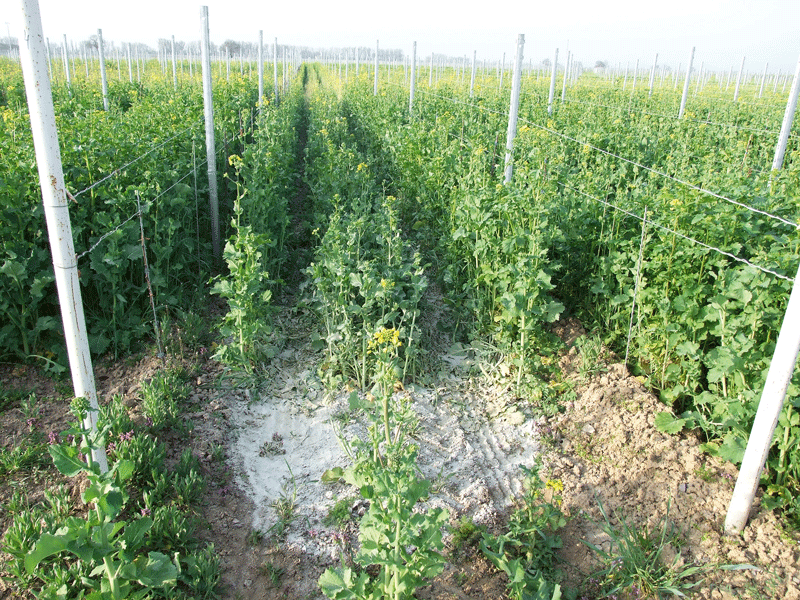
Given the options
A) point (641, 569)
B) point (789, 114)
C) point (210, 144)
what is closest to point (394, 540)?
point (641, 569)

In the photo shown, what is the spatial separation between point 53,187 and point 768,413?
3.65 meters

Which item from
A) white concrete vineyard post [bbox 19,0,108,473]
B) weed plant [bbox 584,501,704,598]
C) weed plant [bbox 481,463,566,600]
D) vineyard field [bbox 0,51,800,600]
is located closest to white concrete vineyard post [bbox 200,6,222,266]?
vineyard field [bbox 0,51,800,600]

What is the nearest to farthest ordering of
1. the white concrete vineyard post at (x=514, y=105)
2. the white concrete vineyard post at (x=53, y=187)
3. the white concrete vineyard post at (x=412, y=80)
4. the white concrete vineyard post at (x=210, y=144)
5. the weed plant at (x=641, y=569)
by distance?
1. the white concrete vineyard post at (x=53, y=187)
2. the weed plant at (x=641, y=569)
3. the white concrete vineyard post at (x=514, y=105)
4. the white concrete vineyard post at (x=210, y=144)
5. the white concrete vineyard post at (x=412, y=80)

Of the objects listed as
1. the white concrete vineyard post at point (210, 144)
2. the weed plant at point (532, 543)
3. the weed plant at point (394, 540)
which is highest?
the white concrete vineyard post at point (210, 144)

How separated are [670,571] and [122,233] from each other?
4446mm

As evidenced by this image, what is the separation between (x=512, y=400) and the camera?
4633mm

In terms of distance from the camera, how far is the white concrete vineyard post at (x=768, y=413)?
2.81 m

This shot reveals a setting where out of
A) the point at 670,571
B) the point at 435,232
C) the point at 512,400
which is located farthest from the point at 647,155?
the point at 670,571

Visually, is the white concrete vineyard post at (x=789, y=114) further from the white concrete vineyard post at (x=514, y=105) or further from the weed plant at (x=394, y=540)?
the weed plant at (x=394, y=540)

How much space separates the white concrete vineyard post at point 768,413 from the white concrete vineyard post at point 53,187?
3277 mm

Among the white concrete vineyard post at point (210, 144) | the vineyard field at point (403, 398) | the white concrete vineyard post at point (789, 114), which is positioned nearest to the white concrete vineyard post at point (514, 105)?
the vineyard field at point (403, 398)

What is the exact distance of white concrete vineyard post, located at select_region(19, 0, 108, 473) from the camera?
7.98ft

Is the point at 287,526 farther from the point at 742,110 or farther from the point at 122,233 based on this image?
the point at 742,110

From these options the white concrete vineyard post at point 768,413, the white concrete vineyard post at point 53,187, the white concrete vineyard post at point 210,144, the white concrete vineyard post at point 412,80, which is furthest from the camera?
the white concrete vineyard post at point 412,80
